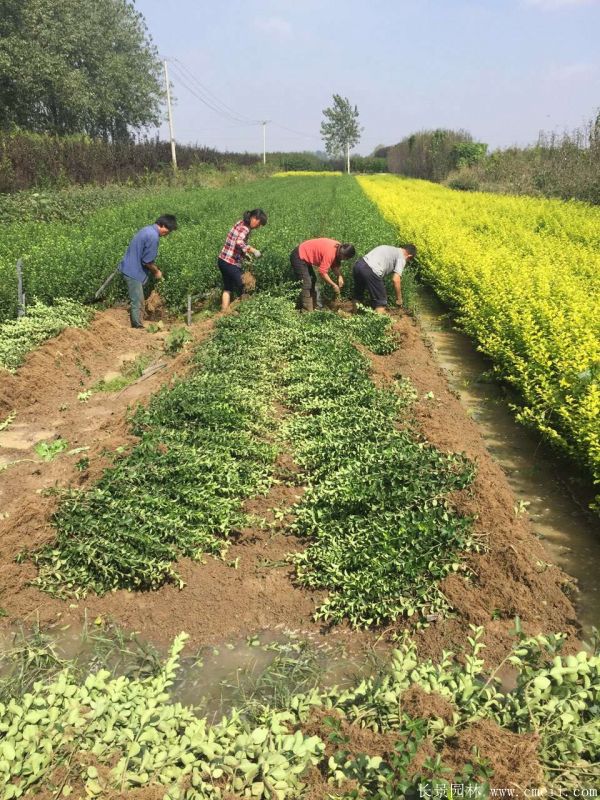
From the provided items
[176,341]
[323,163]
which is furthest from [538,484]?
[323,163]

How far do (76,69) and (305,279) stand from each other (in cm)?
4062

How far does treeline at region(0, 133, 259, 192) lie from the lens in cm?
1983

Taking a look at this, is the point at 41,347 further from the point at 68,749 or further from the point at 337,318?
the point at 68,749

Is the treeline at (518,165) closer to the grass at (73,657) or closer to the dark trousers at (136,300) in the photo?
the dark trousers at (136,300)

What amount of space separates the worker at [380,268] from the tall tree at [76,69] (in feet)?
109

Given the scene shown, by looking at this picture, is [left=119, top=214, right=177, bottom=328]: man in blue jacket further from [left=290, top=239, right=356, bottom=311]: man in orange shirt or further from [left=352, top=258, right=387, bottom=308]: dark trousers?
[left=352, top=258, right=387, bottom=308]: dark trousers

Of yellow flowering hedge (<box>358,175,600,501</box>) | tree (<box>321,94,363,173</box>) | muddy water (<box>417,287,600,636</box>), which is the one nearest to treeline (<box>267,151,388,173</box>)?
tree (<box>321,94,363,173</box>)

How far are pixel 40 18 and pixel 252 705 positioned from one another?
4198 cm

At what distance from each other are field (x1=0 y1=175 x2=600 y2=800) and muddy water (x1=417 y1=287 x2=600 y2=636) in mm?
184

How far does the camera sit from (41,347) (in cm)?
740

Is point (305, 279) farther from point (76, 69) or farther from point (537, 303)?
point (76, 69)

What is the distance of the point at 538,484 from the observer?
191 inches

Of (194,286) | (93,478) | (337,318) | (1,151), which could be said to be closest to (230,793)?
(93,478)

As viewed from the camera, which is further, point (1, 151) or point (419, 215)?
point (1, 151)
